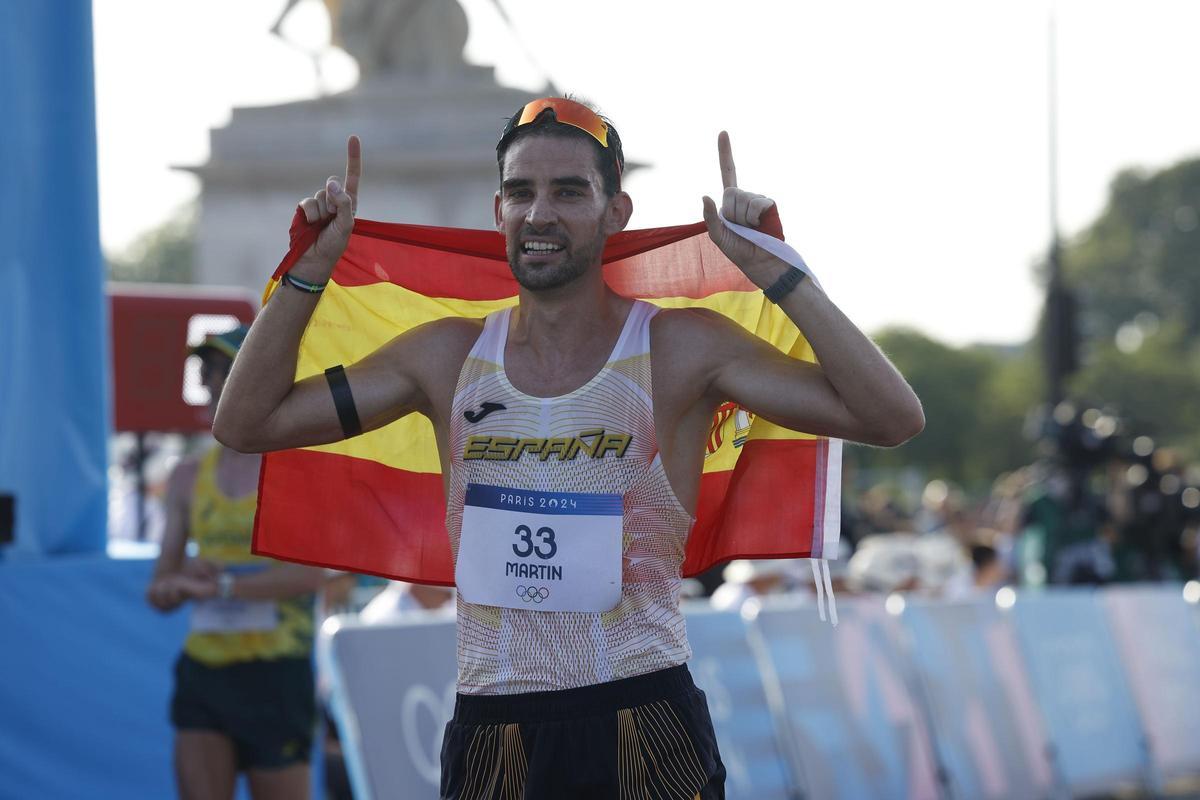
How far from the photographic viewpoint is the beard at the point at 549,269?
3.53 meters

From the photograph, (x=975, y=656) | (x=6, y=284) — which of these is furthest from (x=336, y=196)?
(x=975, y=656)

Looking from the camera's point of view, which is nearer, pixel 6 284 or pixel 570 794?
pixel 570 794

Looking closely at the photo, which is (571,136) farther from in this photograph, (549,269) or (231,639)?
(231,639)

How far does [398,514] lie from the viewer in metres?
4.23

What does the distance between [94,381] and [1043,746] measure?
5.97m

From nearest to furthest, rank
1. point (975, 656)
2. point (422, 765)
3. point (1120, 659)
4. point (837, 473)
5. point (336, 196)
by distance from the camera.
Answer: point (336, 196) < point (837, 473) < point (422, 765) < point (975, 656) < point (1120, 659)

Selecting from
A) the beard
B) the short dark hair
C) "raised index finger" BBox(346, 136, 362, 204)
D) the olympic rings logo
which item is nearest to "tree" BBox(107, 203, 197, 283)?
"raised index finger" BBox(346, 136, 362, 204)

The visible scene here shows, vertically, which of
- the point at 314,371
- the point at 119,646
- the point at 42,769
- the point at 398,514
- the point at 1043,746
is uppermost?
the point at 314,371

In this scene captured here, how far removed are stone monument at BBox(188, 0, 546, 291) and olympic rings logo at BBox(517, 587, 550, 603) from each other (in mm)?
14022

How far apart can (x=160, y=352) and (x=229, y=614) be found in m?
5.82

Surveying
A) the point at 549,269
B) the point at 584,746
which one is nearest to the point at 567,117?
the point at 549,269

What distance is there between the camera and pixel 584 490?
344cm

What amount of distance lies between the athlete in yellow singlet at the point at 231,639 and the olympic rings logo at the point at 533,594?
2557mm

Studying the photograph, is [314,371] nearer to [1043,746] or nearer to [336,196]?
[336,196]
